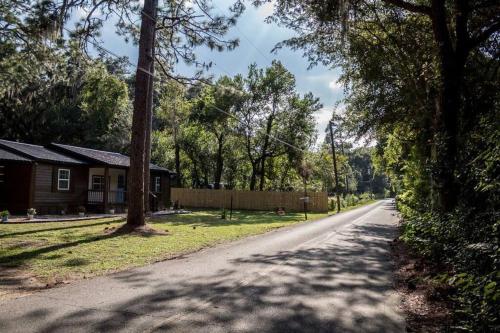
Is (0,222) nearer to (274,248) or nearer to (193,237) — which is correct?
(193,237)

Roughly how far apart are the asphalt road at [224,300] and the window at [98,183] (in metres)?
17.6

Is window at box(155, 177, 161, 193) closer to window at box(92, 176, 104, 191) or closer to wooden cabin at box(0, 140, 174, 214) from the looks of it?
wooden cabin at box(0, 140, 174, 214)

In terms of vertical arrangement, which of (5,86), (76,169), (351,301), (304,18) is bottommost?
(351,301)

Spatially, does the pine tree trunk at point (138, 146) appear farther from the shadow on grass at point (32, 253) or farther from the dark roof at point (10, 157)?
the dark roof at point (10, 157)

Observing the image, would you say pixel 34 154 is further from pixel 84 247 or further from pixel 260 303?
pixel 260 303

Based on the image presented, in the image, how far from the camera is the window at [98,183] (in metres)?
25.3

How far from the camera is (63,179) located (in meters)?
22.5

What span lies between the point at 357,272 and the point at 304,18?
30.3 feet

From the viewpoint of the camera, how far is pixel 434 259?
7.56 m

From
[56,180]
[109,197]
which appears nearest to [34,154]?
[56,180]

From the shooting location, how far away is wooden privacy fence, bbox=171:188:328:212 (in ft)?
116

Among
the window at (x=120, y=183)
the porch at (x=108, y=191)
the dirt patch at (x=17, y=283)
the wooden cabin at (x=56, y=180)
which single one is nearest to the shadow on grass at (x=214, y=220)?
the porch at (x=108, y=191)

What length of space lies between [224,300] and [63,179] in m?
19.3

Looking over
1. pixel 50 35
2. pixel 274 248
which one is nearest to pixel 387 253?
pixel 274 248
